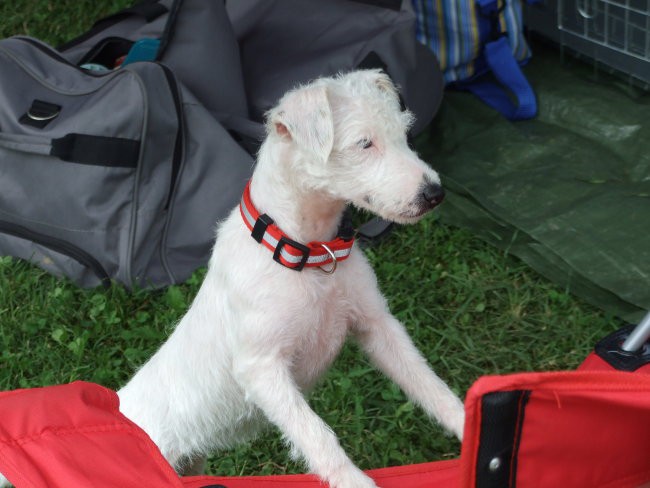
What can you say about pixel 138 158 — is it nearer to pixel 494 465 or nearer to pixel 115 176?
pixel 115 176

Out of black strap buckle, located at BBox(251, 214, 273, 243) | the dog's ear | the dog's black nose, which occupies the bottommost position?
black strap buckle, located at BBox(251, 214, 273, 243)

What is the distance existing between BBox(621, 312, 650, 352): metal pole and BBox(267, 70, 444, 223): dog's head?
1.69ft

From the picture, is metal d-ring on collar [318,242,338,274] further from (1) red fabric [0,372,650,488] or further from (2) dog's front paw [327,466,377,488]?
(1) red fabric [0,372,650,488]

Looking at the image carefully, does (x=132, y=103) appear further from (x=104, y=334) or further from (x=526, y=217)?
(x=526, y=217)

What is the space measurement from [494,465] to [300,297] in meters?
0.84

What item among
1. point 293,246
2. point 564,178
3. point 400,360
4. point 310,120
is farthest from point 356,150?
point 564,178

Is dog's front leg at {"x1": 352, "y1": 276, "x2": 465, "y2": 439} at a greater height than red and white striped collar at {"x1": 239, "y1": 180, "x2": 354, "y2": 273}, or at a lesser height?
lesser

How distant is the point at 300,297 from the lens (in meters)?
2.17

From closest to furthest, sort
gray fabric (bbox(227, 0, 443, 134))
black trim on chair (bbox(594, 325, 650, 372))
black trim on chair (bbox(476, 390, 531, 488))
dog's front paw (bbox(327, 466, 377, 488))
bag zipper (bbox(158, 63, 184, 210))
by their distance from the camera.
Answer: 1. black trim on chair (bbox(476, 390, 531, 488))
2. black trim on chair (bbox(594, 325, 650, 372))
3. dog's front paw (bbox(327, 466, 377, 488))
4. bag zipper (bbox(158, 63, 184, 210))
5. gray fabric (bbox(227, 0, 443, 134))

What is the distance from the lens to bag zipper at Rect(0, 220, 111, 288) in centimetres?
346

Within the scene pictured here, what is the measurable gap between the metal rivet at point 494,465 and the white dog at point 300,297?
1.75ft

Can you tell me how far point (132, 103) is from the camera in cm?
332

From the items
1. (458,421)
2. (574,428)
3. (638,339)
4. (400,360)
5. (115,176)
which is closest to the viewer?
(574,428)

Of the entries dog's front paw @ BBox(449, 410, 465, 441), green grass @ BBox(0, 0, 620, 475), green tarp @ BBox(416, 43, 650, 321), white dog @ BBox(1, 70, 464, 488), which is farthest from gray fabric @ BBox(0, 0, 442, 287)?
dog's front paw @ BBox(449, 410, 465, 441)
